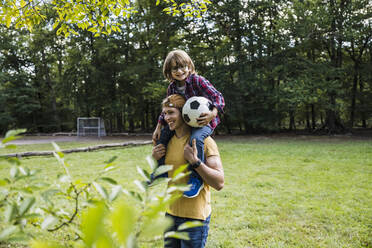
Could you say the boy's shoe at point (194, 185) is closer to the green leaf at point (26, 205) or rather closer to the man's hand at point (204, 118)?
the man's hand at point (204, 118)

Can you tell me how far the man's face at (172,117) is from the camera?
1.81 meters

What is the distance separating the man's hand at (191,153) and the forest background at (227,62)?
15.1 m

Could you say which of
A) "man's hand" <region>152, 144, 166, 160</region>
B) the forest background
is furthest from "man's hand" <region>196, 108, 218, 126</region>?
the forest background

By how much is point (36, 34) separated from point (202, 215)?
91.8 feet

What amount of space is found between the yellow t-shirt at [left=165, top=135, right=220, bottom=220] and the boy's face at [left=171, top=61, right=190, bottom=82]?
25.3 inches

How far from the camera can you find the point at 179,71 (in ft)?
7.34

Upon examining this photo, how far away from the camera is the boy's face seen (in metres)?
2.24

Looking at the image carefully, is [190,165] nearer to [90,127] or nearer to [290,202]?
[290,202]

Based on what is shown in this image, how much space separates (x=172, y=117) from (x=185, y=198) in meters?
0.59

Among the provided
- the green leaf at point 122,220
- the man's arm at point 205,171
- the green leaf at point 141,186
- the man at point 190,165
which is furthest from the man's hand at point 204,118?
the green leaf at point 122,220

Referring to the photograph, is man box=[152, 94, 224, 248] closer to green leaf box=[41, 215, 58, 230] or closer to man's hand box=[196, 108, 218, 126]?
man's hand box=[196, 108, 218, 126]

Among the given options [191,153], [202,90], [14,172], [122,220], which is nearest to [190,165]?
[191,153]

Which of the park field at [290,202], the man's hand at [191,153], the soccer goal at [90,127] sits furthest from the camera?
the soccer goal at [90,127]

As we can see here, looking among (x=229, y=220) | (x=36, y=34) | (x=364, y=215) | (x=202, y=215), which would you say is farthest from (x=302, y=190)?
(x=36, y=34)
